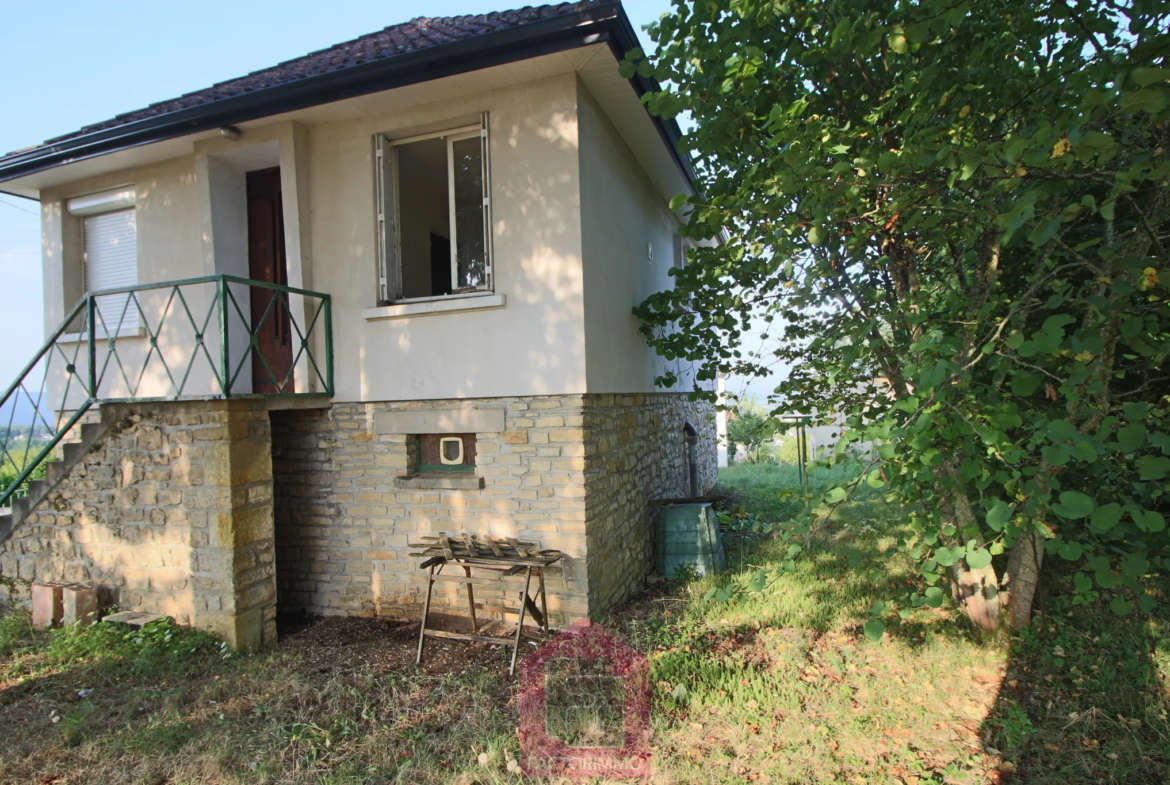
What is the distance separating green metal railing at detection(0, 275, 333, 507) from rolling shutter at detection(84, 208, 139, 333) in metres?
0.03

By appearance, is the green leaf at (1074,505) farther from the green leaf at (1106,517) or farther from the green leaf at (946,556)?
the green leaf at (946,556)

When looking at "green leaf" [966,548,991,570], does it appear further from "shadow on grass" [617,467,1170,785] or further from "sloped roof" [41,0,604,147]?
"sloped roof" [41,0,604,147]

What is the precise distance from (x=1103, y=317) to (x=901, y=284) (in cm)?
189

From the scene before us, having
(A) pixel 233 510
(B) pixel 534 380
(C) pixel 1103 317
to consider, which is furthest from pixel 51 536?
(C) pixel 1103 317

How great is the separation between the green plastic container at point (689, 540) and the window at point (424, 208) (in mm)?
3245

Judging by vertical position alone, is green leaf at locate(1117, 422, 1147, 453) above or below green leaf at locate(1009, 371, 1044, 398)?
below

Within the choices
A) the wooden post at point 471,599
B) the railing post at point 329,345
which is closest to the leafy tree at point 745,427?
the wooden post at point 471,599

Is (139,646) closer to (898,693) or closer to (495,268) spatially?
(495,268)

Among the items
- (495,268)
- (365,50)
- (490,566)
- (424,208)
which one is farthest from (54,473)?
(365,50)

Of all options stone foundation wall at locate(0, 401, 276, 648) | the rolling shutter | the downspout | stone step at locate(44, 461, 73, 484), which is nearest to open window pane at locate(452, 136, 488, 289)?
stone foundation wall at locate(0, 401, 276, 648)

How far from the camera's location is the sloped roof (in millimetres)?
4898

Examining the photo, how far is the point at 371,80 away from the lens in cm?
484

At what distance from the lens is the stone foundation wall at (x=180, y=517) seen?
186 inches

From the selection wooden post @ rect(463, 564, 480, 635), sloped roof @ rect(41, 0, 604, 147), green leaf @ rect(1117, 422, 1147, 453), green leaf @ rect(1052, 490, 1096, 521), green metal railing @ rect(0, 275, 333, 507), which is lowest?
wooden post @ rect(463, 564, 480, 635)
